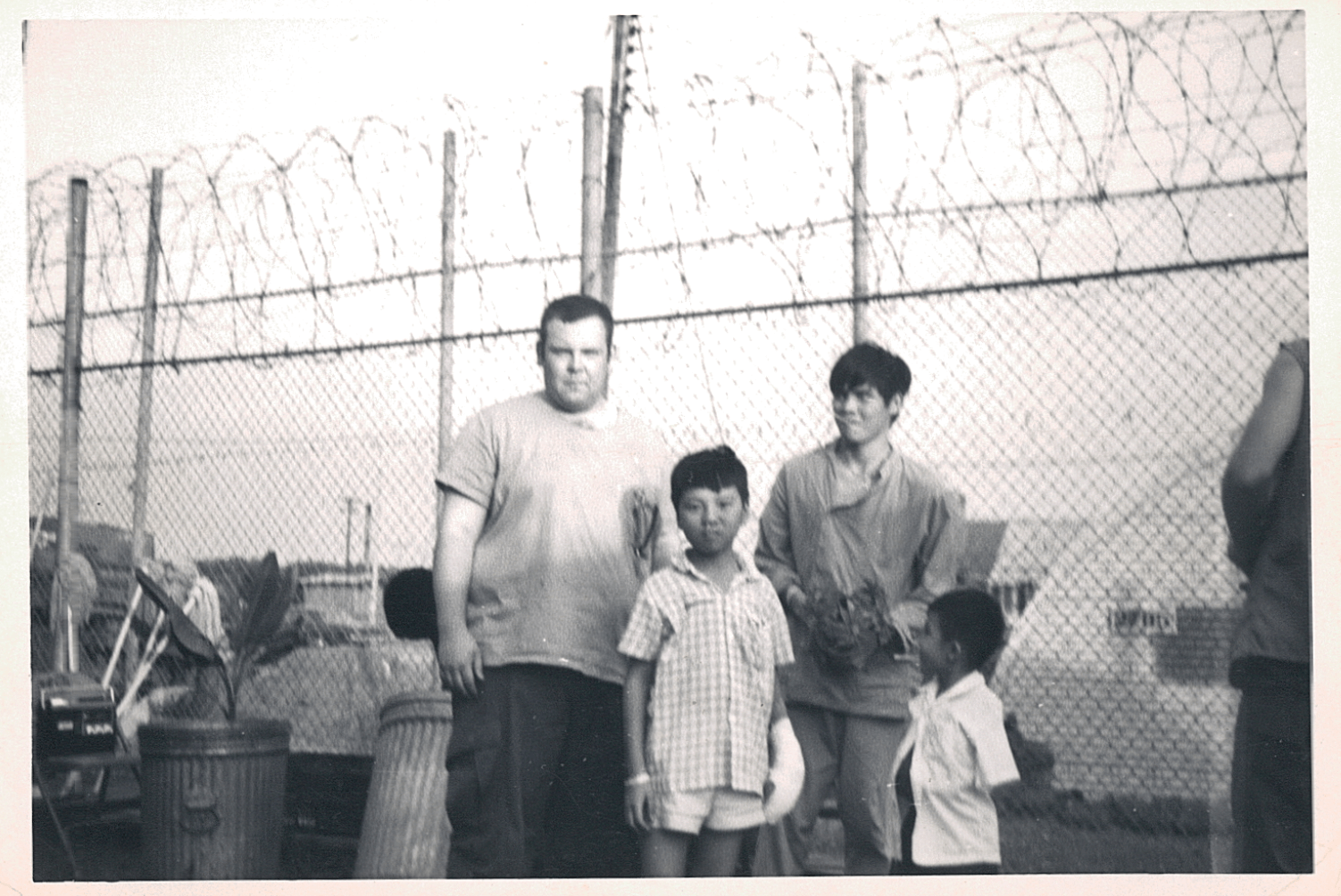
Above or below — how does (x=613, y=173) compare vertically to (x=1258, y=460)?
above

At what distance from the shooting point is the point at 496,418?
5.20 meters

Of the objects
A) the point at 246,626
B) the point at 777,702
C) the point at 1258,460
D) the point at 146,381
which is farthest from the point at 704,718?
the point at 146,381

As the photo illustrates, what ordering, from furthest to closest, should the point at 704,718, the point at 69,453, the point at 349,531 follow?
the point at 69,453 < the point at 349,531 < the point at 704,718

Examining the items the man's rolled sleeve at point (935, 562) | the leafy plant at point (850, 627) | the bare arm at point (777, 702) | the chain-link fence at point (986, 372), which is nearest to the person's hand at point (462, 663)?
the chain-link fence at point (986, 372)

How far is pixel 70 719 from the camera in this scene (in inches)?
205

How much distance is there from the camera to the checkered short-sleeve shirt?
15.9 feet

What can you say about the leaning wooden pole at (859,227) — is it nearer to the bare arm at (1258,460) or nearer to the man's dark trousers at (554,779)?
the bare arm at (1258,460)

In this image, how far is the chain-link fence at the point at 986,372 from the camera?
199 inches

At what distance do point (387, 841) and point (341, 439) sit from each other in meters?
1.35

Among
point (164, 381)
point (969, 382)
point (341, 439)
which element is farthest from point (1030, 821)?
point (164, 381)

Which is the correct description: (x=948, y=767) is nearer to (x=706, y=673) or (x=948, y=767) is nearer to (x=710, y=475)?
(x=706, y=673)

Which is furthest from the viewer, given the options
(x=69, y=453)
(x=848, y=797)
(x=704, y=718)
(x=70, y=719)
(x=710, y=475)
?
(x=69, y=453)

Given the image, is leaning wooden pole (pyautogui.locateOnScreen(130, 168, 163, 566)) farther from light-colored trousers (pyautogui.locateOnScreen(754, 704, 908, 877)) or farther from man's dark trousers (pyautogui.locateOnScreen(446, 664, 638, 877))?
light-colored trousers (pyautogui.locateOnScreen(754, 704, 908, 877))

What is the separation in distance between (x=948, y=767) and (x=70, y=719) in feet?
9.37
